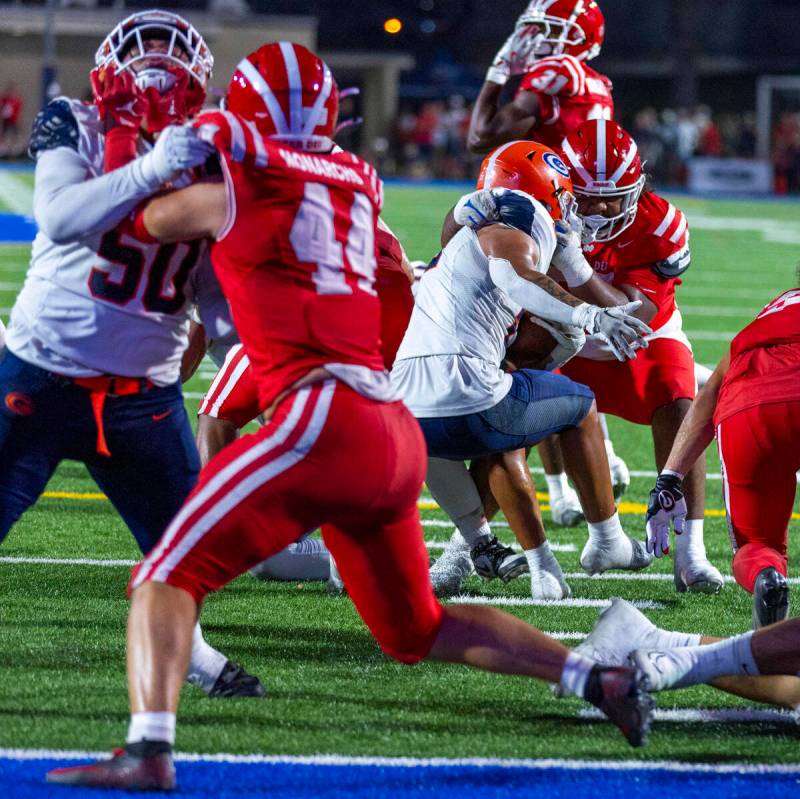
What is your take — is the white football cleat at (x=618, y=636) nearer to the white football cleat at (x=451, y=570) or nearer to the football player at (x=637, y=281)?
the white football cleat at (x=451, y=570)

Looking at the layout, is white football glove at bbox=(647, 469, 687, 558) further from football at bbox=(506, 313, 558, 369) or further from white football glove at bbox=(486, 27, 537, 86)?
white football glove at bbox=(486, 27, 537, 86)

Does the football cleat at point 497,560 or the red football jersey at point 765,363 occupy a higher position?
the red football jersey at point 765,363

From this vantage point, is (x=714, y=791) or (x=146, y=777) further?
(x=714, y=791)

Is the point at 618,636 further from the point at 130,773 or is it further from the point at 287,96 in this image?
the point at 287,96

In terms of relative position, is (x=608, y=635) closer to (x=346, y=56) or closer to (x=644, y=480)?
(x=644, y=480)

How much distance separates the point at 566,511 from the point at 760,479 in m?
2.21

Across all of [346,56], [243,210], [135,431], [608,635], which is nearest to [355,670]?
[608,635]

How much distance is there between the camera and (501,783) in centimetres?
353

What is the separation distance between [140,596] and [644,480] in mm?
4509

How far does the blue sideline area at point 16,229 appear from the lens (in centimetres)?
1809

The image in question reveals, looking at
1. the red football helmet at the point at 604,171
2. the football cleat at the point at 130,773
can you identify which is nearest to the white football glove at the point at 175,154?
the football cleat at the point at 130,773

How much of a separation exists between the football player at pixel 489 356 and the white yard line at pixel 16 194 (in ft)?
54.4

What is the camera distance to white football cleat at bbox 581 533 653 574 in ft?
18.2

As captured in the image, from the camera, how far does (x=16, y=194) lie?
24.8m
